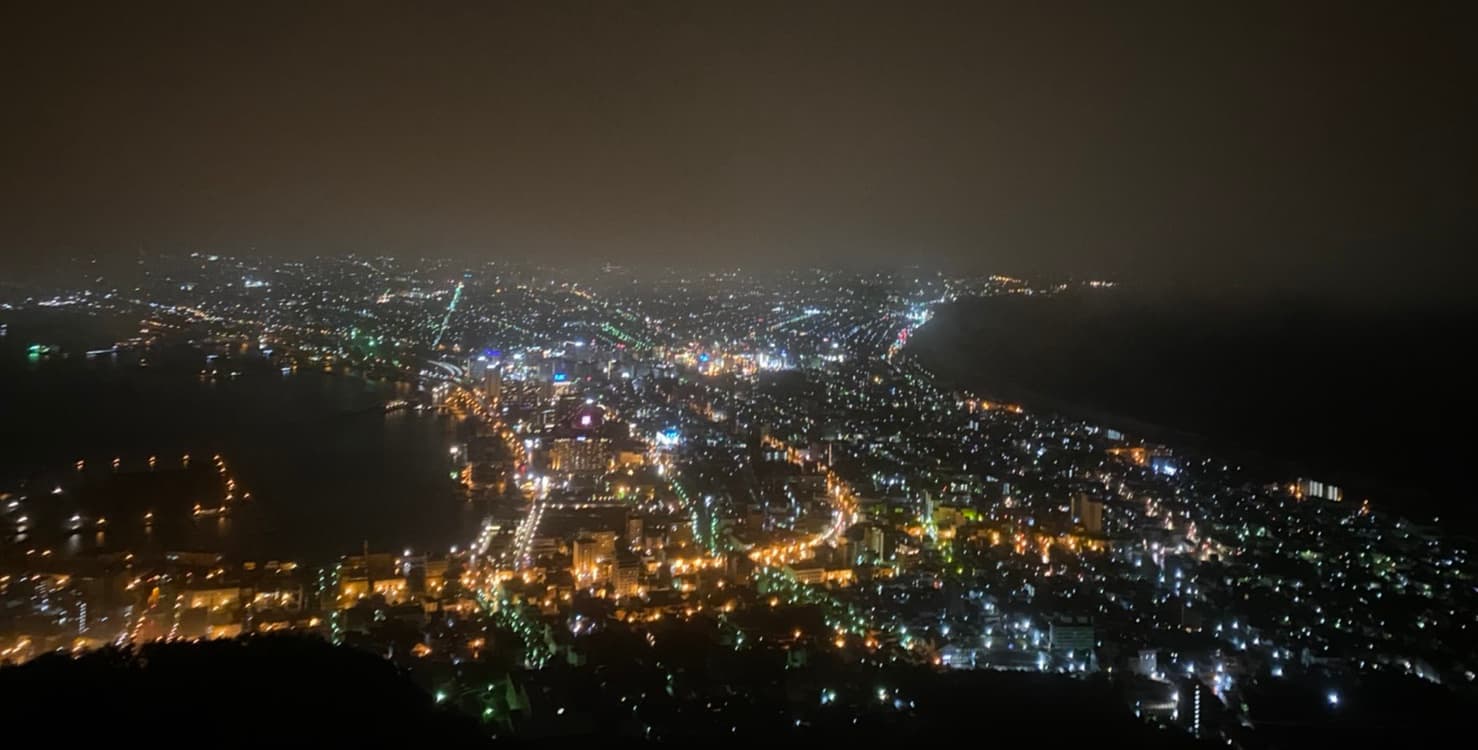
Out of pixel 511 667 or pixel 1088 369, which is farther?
pixel 1088 369

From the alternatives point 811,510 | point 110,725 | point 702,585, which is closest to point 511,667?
point 702,585

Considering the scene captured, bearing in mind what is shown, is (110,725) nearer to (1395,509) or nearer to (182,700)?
(182,700)

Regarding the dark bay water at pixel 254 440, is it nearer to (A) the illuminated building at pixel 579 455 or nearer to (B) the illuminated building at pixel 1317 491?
(A) the illuminated building at pixel 579 455

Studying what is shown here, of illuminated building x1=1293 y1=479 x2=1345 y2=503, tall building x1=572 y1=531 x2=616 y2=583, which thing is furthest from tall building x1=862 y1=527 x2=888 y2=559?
illuminated building x1=1293 y1=479 x2=1345 y2=503

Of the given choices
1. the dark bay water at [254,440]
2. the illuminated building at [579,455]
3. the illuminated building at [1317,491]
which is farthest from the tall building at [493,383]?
the illuminated building at [1317,491]

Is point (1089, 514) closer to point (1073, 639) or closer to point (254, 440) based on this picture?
point (1073, 639)

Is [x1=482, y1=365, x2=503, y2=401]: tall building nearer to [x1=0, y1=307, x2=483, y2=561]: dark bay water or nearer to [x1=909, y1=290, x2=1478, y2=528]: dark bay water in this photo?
[x1=0, y1=307, x2=483, y2=561]: dark bay water
